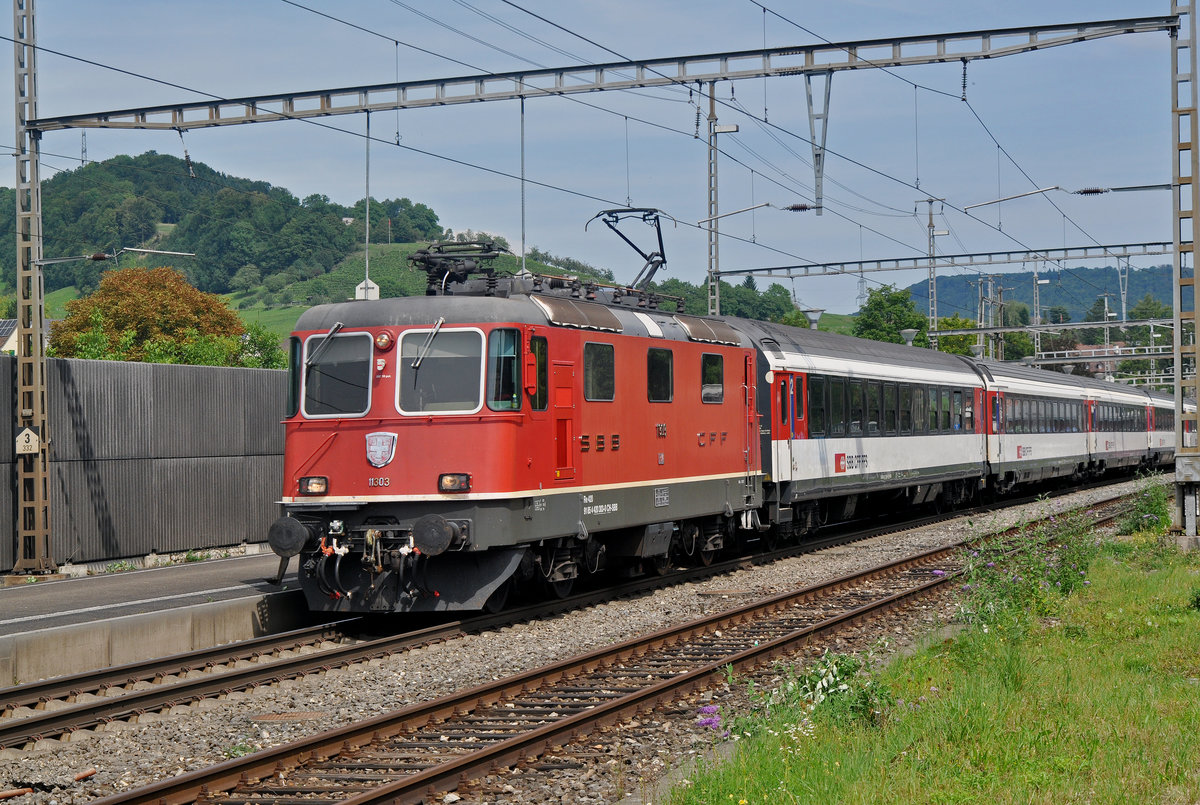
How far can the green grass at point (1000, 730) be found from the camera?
6613 millimetres

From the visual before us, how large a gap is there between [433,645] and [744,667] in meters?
3.26

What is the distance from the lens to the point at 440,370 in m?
13.2

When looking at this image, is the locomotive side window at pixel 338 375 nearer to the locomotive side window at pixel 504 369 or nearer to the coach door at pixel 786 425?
the locomotive side window at pixel 504 369

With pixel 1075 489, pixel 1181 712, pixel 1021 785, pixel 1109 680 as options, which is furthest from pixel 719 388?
pixel 1075 489

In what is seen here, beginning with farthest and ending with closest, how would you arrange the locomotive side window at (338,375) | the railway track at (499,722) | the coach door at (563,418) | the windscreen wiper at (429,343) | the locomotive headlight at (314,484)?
1. the coach door at (563,418)
2. the locomotive side window at (338,375)
3. the locomotive headlight at (314,484)
4. the windscreen wiper at (429,343)
5. the railway track at (499,722)

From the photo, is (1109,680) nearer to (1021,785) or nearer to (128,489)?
(1021,785)

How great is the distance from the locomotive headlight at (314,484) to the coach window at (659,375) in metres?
4.45

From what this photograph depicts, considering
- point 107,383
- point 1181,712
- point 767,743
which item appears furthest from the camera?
point 107,383

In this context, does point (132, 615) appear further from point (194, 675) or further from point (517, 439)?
point (517, 439)

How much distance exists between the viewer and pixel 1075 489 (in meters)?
39.6

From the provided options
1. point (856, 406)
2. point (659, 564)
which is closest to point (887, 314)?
point (856, 406)

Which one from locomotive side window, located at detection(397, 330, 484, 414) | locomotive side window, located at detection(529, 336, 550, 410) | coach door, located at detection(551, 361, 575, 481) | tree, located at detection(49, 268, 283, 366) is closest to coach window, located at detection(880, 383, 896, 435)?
coach door, located at detection(551, 361, 575, 481)

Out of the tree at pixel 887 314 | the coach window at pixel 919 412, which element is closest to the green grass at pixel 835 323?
the tree at pixel 887 314

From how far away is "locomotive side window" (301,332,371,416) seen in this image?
13.4 metres
